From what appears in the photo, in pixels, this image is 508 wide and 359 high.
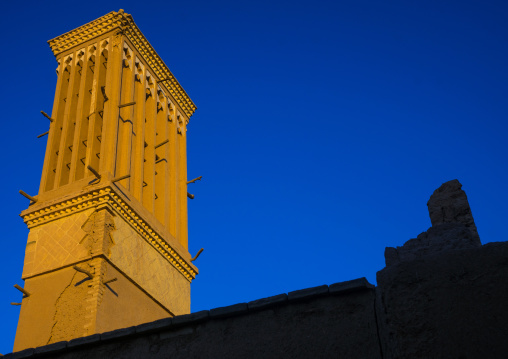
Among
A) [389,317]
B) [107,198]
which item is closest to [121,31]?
[107,198]

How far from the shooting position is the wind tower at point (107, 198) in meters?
10.1

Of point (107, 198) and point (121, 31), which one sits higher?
point (121, 31)

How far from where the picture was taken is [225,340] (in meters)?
3.61

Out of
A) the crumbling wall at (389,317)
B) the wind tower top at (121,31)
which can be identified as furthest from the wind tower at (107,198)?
the crumbling wall at (389,317)

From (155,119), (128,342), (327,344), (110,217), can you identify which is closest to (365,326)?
A: (327,344)

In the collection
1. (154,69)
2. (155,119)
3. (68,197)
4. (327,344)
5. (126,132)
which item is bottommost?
(327,344)

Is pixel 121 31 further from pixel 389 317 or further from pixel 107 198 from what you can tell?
pixel 389 317

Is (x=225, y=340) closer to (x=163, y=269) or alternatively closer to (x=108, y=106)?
(x=163, y=269)

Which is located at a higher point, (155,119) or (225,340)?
(155,119)

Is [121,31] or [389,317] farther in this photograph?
[121,31]

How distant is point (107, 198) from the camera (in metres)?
10.9

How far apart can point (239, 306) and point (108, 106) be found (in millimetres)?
9971

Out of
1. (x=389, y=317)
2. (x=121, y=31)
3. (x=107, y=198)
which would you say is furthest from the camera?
(x=121, y=31)

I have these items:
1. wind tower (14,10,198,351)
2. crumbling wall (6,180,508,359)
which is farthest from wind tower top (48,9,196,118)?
crumbling wall (6,180,508,359)
